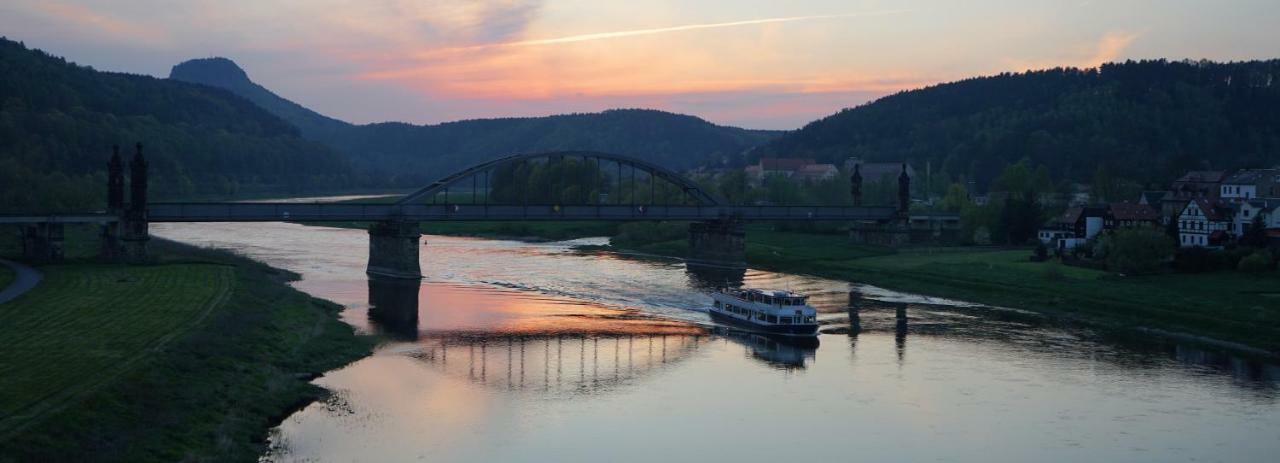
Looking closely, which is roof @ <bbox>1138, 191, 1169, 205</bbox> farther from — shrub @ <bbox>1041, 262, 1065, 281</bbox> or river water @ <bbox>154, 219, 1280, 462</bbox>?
river water @ <bbox>154, 219, 1280, 462</bbox>

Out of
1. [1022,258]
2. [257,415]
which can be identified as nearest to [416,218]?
[1022,258]

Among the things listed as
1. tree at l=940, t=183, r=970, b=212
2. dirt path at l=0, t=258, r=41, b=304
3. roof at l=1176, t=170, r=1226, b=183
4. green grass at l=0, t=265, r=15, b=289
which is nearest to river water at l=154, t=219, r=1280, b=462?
dirt path at l=0, t=258, r=41, b=304

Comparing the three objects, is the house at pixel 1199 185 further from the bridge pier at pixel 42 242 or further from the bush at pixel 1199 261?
the bridge pier at pixel 42 242

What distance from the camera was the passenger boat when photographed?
73.0 metres

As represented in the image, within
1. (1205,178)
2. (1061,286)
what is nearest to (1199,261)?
(1061,286)

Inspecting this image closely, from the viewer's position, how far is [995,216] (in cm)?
13950

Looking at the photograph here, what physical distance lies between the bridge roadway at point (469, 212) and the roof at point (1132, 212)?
3272 cm

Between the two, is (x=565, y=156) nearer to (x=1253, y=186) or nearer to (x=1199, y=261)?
(x=1199, y=261)

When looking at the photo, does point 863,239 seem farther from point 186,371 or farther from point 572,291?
point 186,371

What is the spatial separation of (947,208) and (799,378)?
116 metres

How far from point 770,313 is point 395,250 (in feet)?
145

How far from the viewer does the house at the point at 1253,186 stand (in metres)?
130

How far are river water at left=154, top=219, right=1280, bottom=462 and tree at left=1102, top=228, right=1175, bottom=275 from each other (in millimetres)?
16189

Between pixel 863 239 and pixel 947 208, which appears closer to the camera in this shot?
pixel 863 239
